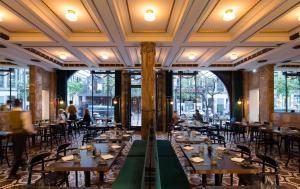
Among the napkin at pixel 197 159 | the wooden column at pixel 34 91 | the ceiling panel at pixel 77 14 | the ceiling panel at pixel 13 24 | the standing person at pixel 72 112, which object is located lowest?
the napkin at pixel 197 159

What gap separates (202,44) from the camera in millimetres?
7191

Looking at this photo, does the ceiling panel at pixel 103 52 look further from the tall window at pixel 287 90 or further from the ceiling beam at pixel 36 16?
the tall window at pixel 287 90

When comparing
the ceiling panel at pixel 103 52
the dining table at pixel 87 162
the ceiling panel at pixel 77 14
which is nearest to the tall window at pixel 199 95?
the ceiling panel at pixel 103 52

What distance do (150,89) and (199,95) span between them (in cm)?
839

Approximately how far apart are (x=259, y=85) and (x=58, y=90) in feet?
37.0

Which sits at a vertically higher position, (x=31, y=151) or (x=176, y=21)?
(x=176, y=21)

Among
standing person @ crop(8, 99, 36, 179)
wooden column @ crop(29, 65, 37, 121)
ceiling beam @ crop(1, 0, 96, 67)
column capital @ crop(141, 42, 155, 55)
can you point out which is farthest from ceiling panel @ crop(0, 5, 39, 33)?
wooden column @ crop(29, 65, 37, 121)

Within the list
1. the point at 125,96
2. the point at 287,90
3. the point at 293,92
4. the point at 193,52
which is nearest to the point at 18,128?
the point at 193,52

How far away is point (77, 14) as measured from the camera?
538 centimetres

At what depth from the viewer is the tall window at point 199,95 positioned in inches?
568

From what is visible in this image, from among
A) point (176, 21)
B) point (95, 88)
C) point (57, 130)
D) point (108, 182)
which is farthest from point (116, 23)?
point (95, 88)

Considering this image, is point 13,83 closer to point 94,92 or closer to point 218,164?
point 94,92

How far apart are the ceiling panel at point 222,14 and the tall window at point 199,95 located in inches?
310

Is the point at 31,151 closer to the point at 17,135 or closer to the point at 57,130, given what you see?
the point at 57,130
